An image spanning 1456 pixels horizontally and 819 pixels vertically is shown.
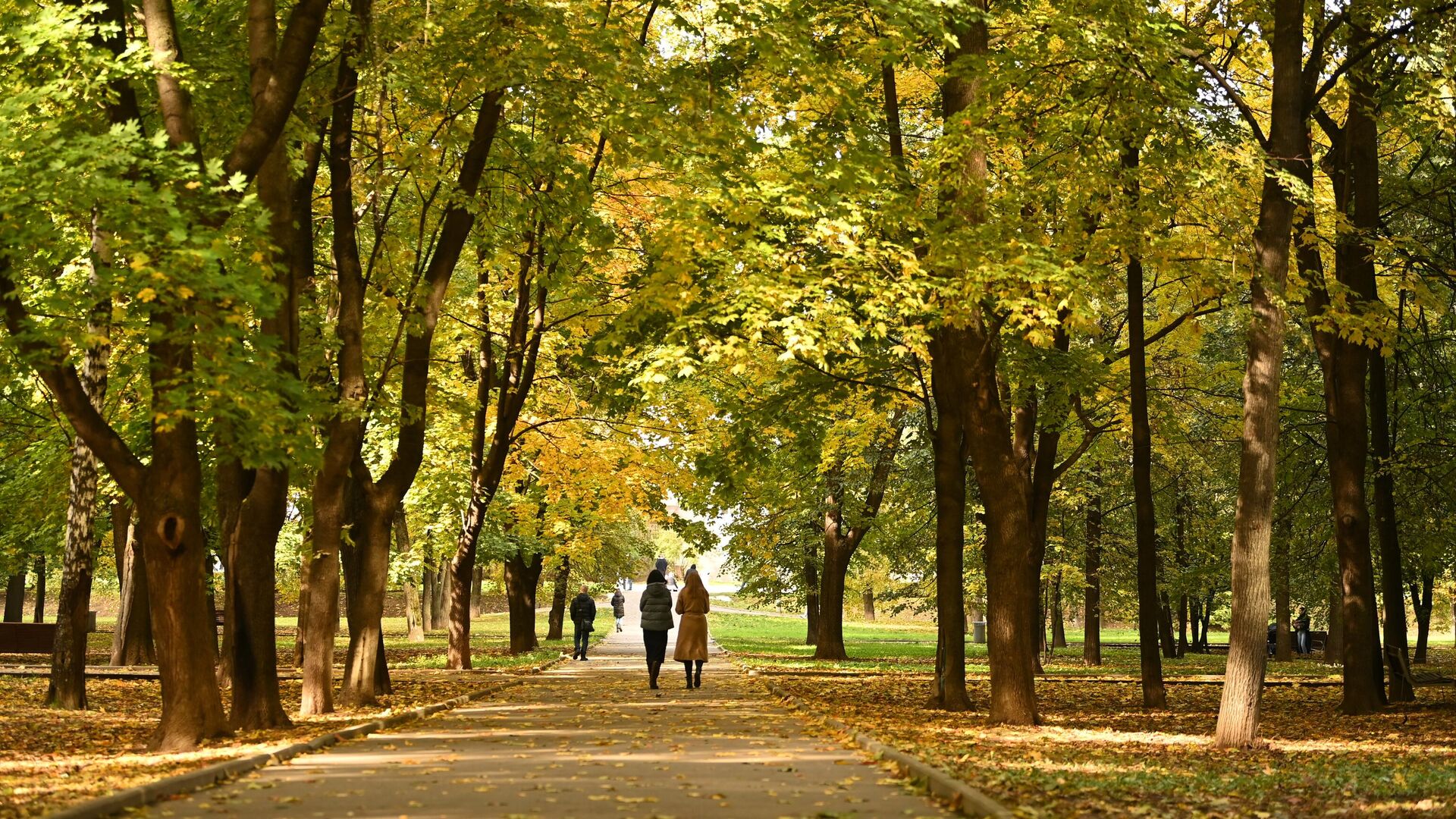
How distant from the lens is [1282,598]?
38719 mm

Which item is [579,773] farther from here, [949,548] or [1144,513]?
[1144,513]

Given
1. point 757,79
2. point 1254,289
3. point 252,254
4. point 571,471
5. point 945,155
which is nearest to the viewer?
point 252,254

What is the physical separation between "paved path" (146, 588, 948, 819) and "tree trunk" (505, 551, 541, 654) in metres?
19.1

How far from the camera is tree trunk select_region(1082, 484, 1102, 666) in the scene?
36.2 m

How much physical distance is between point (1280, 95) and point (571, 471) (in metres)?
20.7

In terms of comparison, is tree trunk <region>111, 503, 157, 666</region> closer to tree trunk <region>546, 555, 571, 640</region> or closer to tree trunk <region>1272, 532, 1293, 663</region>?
tree trunk <region>546, 555, 571, 640</region>

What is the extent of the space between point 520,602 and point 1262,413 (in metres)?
26.7

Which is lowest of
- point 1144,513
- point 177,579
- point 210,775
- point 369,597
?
point 210,775

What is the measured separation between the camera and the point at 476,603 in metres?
80.8

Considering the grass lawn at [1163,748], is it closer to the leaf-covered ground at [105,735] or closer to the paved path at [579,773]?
the paved path at [579,773]

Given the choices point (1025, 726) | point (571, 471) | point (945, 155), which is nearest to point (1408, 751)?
point (1025, 726)

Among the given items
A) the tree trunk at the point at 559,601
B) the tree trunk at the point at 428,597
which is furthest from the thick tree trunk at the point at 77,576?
the tree trunk at the point at 428,597

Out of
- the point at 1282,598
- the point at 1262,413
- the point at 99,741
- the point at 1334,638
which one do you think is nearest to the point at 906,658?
the point at 1282,598

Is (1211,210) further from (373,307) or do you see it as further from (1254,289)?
(373,307)
